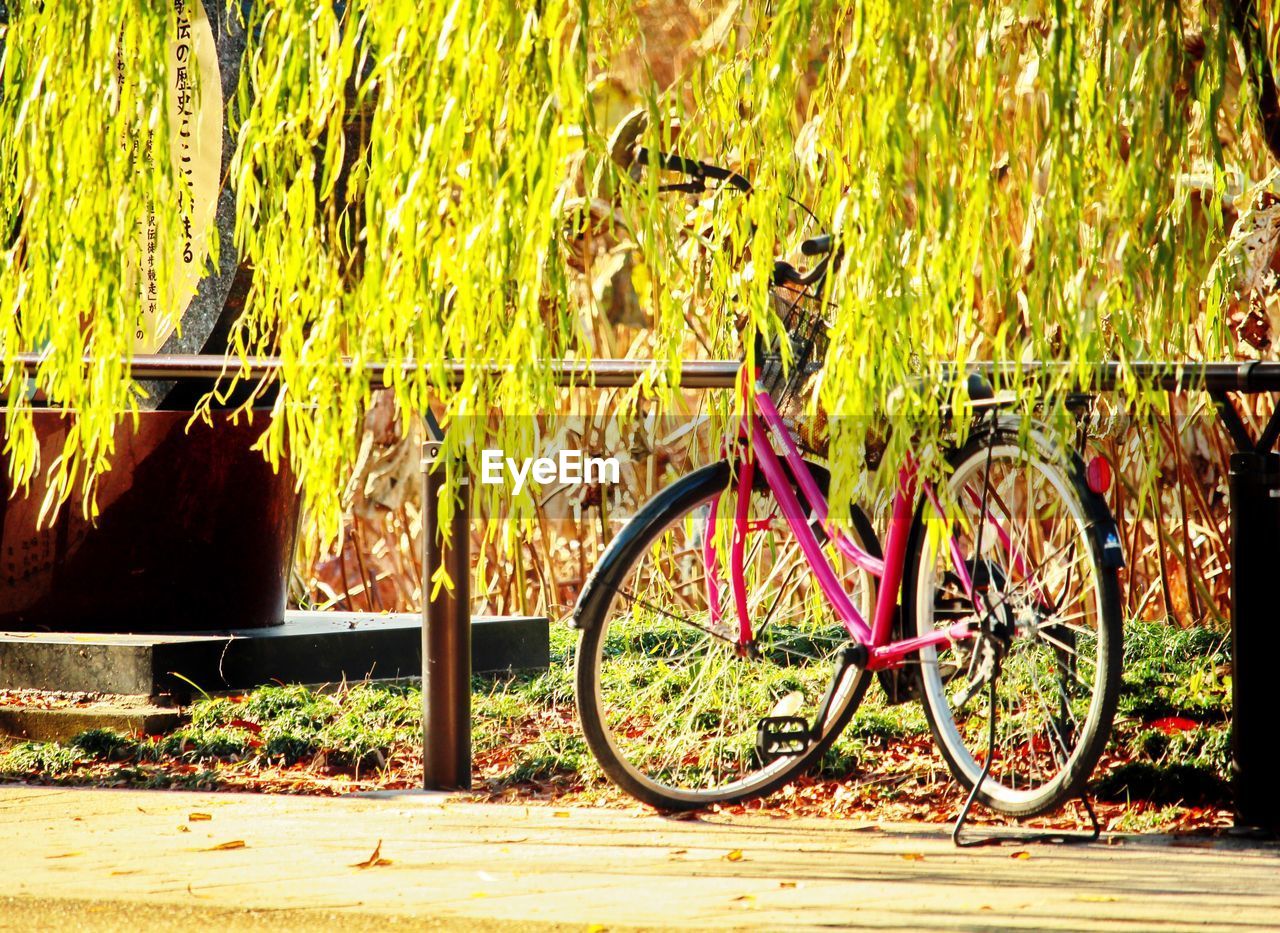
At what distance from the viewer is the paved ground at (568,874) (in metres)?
2.97

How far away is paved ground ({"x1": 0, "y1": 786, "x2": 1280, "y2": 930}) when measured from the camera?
2.97 metres

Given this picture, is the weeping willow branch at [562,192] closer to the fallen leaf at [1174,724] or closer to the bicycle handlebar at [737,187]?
the bicycle handlebar at [737,187]

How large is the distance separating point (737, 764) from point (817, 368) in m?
1.02

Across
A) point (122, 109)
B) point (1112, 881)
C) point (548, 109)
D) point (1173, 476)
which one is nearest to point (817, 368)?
point (548, 109)

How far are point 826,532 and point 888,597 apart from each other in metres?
0.20

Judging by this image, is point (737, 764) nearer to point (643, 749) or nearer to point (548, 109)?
point (643, 749)

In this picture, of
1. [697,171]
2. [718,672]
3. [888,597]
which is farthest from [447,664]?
[697,171]

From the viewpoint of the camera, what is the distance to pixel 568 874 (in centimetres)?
329

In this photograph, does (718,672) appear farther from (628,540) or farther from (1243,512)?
(1243,512)

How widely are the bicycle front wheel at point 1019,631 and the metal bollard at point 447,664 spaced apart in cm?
106

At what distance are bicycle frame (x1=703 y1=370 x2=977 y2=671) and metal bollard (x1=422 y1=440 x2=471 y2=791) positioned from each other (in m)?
0.68

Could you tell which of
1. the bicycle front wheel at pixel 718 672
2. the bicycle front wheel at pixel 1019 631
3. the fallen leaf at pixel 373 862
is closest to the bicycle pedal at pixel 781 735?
the bicycle front wheel at pixel 718 672

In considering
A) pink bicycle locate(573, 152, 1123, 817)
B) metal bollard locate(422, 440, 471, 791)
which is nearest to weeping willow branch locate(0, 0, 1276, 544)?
pink bicycle locate(573, 152, 1123, 817)

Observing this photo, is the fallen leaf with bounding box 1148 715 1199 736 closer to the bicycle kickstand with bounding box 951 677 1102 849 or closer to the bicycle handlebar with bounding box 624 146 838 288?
the bicycle kickstand with bounding box 951 677 1102 849
